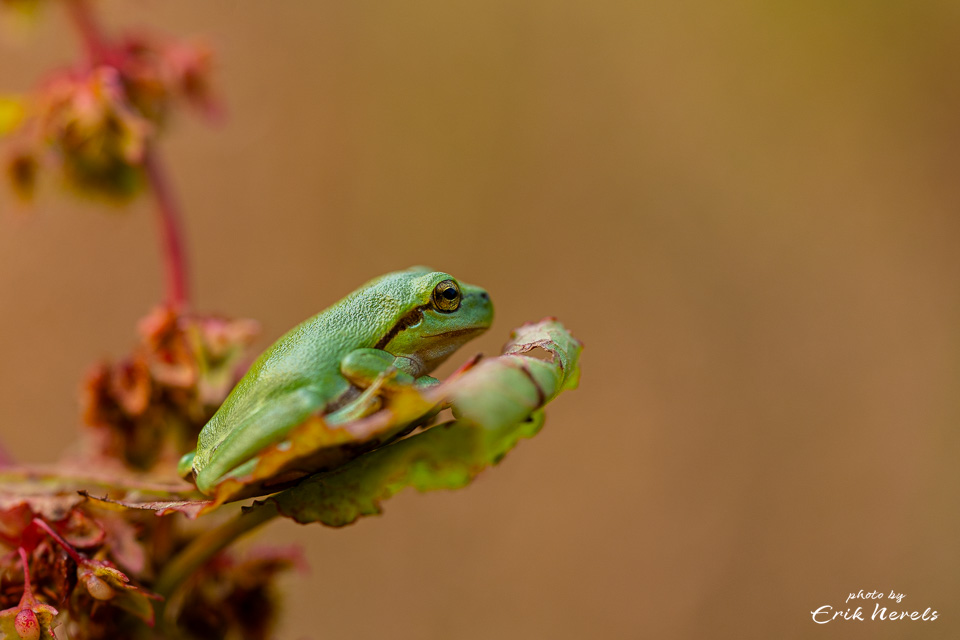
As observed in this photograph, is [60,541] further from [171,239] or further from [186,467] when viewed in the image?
[171,239]

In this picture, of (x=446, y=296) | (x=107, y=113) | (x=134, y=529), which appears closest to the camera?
(x=134, y=529)

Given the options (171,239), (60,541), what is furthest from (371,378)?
(171,239)

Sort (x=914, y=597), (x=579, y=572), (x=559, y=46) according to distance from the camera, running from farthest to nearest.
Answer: (x=559, y=46)
(x=579, y=572)
(x=914, y=597)

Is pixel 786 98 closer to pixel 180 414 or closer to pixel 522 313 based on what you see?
pixel 522 313

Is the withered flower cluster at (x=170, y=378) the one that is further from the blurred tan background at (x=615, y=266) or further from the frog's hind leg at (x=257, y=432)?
the blurred tan background at (x=615, y=266)

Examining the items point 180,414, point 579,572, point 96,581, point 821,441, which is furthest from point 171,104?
point 821,441

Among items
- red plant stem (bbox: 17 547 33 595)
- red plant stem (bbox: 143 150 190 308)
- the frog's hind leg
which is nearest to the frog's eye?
the frog's hind leg
